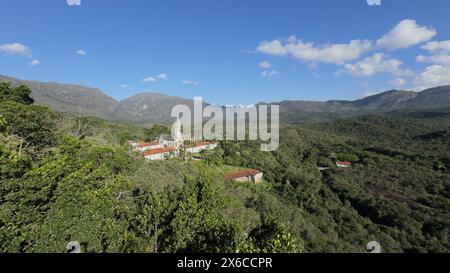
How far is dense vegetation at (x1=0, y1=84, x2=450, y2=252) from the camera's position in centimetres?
814

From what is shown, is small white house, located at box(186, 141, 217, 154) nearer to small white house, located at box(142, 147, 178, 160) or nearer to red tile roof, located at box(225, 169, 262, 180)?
small white house, located at box(142, 147, 178, 160)

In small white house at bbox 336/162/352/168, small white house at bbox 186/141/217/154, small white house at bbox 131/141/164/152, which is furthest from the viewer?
small white house at bbox 336/162/352/168

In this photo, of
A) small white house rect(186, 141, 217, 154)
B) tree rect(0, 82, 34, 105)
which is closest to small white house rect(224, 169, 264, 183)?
small white house rect(186, 141, 217, 154)

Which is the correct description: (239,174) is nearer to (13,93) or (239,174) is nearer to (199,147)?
(199,147)

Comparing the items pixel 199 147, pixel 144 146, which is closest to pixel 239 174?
pixel 199 147

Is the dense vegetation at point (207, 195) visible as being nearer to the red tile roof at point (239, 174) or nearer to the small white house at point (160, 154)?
the red tile roof at point (239, 174)

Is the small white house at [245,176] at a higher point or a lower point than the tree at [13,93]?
lower

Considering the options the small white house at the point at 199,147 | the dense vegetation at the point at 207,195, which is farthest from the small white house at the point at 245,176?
the small white house at the point at 199,147

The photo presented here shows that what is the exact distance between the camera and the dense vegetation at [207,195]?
26.7 feet

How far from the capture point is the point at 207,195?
1150 cm

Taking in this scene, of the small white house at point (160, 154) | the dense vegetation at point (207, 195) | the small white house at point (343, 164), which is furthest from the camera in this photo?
the small white house at point (343, 164)

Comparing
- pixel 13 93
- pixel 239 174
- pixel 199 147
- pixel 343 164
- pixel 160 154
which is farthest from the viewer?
pixel 343 164

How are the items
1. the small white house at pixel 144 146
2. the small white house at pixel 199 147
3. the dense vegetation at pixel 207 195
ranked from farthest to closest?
1. the small white house at pixel 199 147
2. the small white house at pixel 144 146
3. the dense vegetation at pixel 207 195

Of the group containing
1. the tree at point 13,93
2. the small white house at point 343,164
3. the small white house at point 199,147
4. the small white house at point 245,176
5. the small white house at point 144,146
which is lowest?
the small white house at point 343,164
